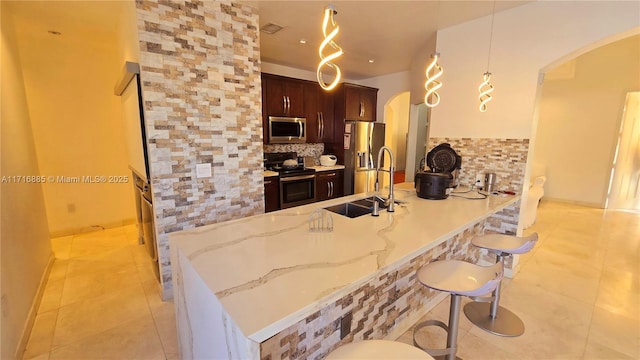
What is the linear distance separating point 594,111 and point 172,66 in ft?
23.2

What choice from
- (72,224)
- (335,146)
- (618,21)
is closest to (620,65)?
(618,21)

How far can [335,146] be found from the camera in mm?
4977

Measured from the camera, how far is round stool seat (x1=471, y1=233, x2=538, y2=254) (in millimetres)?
1853

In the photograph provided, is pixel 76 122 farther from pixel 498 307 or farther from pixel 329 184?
pixel 498 307

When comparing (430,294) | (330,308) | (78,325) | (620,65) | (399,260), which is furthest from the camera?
(620,65)

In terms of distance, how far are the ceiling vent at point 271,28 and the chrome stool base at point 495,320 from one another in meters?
3.30

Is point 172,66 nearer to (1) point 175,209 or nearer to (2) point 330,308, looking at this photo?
(1) point 175,209

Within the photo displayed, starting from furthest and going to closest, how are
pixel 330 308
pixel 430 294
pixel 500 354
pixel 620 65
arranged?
pixel 620 65
pixel 430 294
pixel 500 354
pixel 330 308

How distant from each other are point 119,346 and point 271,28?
3176 mm

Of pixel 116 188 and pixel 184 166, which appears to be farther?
pixel 116 188

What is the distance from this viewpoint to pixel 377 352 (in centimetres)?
99

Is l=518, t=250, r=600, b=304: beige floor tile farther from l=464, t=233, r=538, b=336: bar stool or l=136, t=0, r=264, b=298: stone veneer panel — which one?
l=136, t=0, r=264, b=298: stone veneer panel

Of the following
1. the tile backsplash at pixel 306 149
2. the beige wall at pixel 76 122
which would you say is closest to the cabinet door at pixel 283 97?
the tile backsplash at pixel 306 149

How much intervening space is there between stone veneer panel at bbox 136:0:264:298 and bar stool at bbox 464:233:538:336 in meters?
2.08
